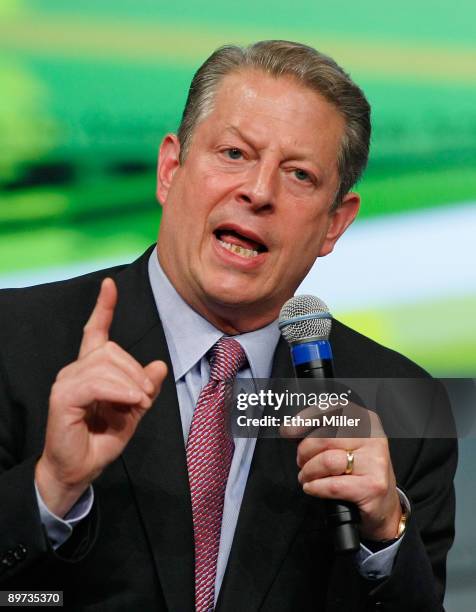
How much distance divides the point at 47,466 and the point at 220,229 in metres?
0.61

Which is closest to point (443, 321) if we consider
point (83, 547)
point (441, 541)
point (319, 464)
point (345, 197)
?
point (345, 197)

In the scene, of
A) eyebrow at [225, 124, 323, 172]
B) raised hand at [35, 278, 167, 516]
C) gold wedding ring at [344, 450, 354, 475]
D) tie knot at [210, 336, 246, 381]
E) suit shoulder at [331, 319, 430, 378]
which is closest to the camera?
raised hand at [35, 278, 167, 516]

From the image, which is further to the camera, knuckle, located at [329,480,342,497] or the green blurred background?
the green blurred background

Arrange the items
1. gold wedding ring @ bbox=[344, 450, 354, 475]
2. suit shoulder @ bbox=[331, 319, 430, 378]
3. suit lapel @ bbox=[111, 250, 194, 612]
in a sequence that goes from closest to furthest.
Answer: gold wedding ring @ bbox=[344, 450, 354, 475] < suit lapel @ bbox=[111, 250, 194, 612] < suit shoulder @ bbox=[331, 319, 430, 378]

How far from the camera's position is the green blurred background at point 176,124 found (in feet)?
7.41

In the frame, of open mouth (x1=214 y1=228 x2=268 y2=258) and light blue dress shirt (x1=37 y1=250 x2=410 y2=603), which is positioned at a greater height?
open mouth (x1=214 y1=228 x2=268 y2=258)

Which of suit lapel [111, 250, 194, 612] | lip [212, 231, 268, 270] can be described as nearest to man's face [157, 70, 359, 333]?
lip [212, 231, 268, 270]

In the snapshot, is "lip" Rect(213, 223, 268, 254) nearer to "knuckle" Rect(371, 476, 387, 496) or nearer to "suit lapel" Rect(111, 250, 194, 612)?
"suit lapel" Rect(111, 250, 194, 612)

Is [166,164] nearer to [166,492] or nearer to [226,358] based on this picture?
[226,358]

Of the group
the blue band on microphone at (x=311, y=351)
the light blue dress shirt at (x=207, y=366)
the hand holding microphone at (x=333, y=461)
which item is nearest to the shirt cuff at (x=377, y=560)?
the light blue dress shirt at (x=207, y=366)

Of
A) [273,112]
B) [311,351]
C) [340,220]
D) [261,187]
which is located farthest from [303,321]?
[340,220]

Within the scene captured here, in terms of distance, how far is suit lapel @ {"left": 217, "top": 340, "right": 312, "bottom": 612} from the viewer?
172cm

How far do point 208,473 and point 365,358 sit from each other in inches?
19.3

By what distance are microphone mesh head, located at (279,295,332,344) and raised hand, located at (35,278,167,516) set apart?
21cm
